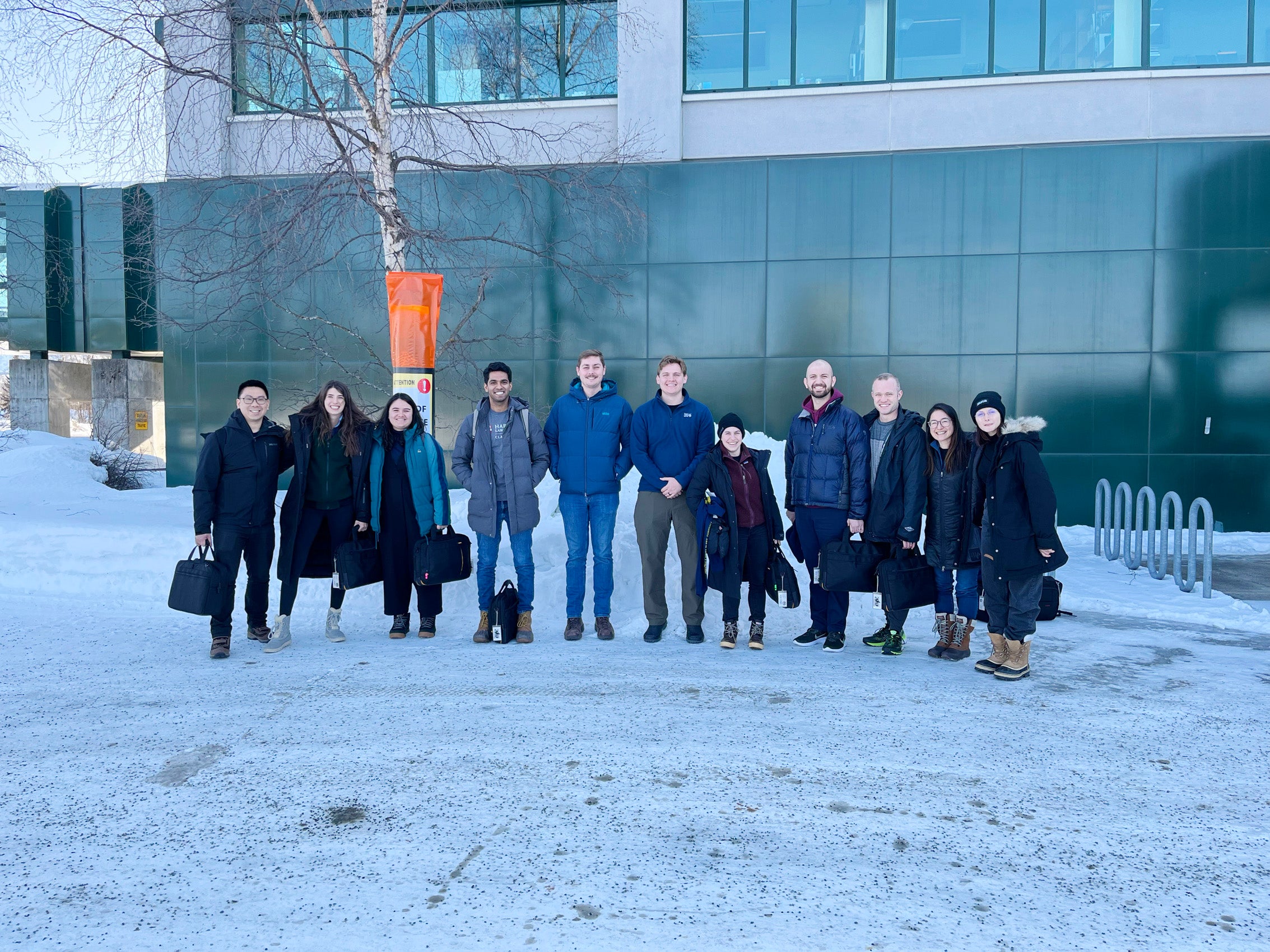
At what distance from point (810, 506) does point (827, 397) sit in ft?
2.70

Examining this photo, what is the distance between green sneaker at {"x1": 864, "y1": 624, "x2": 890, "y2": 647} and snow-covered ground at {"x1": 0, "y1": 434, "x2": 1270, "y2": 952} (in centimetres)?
28

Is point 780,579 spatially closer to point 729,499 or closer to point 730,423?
point 729,499

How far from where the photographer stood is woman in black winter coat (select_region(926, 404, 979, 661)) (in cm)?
586

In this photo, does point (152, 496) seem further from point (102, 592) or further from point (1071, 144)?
point (1071, 144)

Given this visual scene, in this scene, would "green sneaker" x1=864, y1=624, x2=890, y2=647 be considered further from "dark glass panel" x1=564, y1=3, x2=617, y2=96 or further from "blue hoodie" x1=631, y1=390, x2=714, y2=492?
"dark glass panel" x1=564, y1=3, x2=617, y2=96

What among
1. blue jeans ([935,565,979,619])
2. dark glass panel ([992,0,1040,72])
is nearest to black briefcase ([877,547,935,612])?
blue jeans ([935,565,979,619])

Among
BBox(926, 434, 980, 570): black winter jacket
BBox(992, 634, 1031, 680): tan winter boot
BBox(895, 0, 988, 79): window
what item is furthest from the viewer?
BBox(895, 0, 988, 79): window

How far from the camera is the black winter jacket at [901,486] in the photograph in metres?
5.94

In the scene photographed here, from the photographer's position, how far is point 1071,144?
13.2 m

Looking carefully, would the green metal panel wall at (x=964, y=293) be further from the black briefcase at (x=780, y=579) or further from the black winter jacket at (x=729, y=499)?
the black briefcase at (x=780, y=579)

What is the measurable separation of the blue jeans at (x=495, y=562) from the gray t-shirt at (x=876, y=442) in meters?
2.59

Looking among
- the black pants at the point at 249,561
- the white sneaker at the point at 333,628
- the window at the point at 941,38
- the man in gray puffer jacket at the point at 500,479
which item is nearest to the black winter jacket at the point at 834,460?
the man in gray puffer jacket at the point at 500,479

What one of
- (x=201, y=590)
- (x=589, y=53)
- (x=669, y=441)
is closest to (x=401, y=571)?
(x=201, y=590)

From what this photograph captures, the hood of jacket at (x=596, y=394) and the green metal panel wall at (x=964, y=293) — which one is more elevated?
the green metal panel wall at (x=964, y=293)
